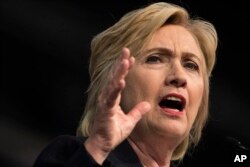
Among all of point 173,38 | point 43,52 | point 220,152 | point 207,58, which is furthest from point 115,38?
point 220,152

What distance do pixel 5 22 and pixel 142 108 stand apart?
783mm

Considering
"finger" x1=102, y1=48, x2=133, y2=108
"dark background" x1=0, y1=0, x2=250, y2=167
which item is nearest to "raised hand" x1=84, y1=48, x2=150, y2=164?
"finger" x1=102, y1=48, x2=133, y2=108

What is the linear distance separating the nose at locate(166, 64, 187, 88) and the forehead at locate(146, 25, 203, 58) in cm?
7

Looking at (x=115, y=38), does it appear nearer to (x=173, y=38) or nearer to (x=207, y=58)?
(x=173, y=38)

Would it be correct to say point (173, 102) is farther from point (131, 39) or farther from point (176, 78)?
point (131, 39)

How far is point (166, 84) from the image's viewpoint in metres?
1.40

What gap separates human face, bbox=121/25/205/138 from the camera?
4.53 feet

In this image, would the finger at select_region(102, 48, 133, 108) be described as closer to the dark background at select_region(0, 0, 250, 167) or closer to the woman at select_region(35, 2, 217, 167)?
the woman at select_region(35, 2, 217, 167)

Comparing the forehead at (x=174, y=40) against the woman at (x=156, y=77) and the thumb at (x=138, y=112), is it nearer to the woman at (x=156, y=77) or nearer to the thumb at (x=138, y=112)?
the woman at (x=156, y=77)

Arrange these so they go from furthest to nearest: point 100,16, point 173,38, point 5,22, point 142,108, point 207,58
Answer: point 100,16 → point 5,22 → point 207,58 → point 173,38 → point 142,108

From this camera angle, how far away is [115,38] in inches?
59.7

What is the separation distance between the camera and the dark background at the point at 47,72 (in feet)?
5.77

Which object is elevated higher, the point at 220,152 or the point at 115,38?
the point at 115,38

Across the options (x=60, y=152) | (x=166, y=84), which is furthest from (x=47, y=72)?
(x=60, y=152)
